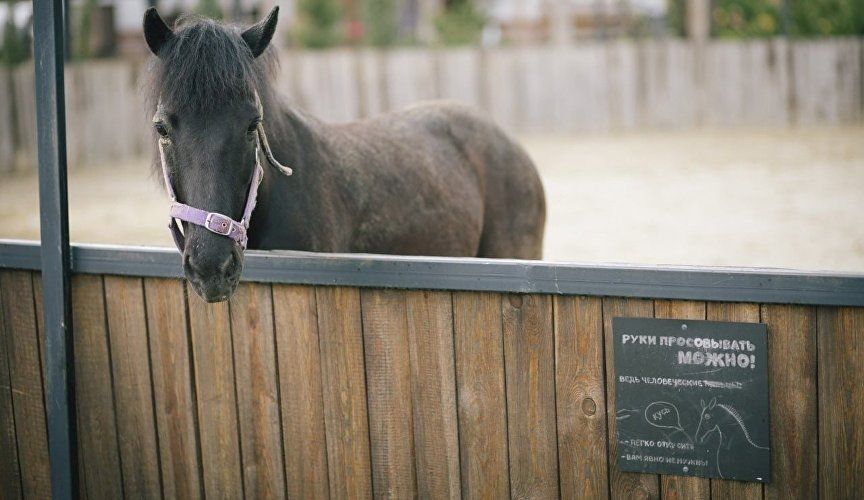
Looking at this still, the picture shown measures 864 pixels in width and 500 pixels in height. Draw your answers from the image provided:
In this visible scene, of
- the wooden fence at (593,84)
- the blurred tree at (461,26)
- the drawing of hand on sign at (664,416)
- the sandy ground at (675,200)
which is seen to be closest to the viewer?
the drawing of hand on sign at (664,416)

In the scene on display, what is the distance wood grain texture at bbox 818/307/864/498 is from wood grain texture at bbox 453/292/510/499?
99 centimetres

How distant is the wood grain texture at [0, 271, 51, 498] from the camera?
12.3ft

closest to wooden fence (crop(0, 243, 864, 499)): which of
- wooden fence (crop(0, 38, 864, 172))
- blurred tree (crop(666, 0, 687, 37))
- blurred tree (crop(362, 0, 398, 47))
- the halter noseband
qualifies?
the halter noseband

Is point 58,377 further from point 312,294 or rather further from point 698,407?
point 698,407

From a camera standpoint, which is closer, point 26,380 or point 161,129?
point 161,129

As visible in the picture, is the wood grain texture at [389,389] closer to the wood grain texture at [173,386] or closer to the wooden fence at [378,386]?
the wooden fence at [378,386]

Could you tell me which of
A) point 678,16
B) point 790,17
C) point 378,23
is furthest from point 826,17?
point 378,23

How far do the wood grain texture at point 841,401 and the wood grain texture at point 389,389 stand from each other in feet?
4.37

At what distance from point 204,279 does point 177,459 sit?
3.32ft

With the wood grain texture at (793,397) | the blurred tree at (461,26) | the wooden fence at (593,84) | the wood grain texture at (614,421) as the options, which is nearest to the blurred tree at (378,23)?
the blurred tree at (461,26)

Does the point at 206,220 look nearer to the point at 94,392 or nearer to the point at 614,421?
the point at 94,392

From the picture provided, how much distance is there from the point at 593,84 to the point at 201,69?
53.5 ft

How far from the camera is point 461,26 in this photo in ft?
74.8

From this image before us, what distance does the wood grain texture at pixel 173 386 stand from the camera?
3508mm
